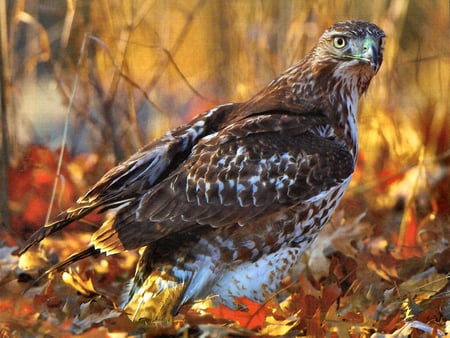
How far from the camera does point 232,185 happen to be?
3.84 meters

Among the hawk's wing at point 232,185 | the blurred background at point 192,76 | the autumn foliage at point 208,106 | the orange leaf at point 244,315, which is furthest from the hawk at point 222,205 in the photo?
the blurred background at point 192,76

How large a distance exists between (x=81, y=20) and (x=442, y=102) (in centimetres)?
269

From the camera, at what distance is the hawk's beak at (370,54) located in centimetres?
395

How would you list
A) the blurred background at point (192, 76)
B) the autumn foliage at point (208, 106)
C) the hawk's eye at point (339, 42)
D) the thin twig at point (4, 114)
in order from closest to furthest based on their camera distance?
the hawk's eye at point (339, 42) → the autumn foliage at point (208, 106) → the thin twig at point (4, 114) → the blurred background at point (192, 76)

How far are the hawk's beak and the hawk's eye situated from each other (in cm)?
12

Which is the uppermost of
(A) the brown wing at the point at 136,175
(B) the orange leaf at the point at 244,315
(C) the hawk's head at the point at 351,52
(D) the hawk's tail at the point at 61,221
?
(C) the hawk's head at the point at 351,52

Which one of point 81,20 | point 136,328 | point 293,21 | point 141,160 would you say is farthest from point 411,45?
point 136,328

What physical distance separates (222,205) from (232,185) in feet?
0.34

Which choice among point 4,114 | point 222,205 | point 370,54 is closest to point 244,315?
point 222,205

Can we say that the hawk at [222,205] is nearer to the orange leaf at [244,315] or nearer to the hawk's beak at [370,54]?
the hawk's beak at [370,54]

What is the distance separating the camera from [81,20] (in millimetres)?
6078

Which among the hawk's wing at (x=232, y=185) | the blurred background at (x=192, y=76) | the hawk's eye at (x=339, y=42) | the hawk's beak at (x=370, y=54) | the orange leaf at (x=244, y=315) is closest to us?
the orange leaf at (x=244, y=315)

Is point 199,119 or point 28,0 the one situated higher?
point 28,0

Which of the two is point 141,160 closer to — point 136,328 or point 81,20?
point 136,328
